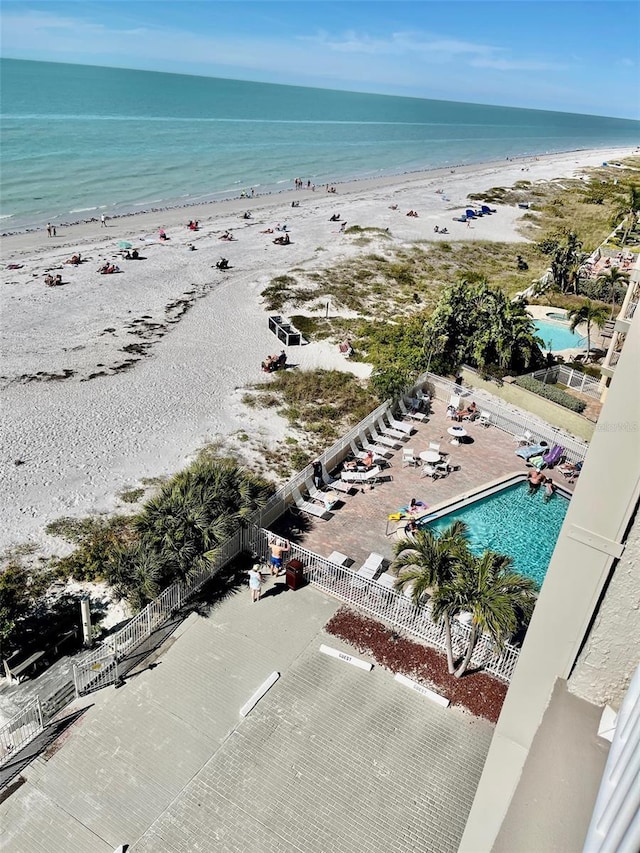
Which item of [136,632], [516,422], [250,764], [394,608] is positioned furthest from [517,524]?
[136,632]

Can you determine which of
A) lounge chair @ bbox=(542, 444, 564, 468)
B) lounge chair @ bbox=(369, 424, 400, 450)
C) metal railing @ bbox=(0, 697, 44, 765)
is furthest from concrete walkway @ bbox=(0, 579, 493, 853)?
lounge chair @ bbox=(542, 444, 564, 468)

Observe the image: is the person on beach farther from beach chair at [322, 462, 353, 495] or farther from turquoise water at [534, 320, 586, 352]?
turquoise water at [534, 320, 586, 352]

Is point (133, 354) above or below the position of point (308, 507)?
below

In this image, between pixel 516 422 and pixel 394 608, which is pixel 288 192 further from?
pixel 394 608

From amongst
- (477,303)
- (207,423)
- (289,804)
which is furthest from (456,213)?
(289,804)

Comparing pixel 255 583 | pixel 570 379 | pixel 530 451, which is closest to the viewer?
pixel 255 583

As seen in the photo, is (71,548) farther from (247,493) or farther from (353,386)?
Result: (353,386)

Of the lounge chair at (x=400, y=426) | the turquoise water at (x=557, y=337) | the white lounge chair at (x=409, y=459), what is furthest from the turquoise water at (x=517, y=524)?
the turquoise water at (x=557, y=337)

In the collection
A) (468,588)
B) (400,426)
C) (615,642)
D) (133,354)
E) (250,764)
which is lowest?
(133,354)
